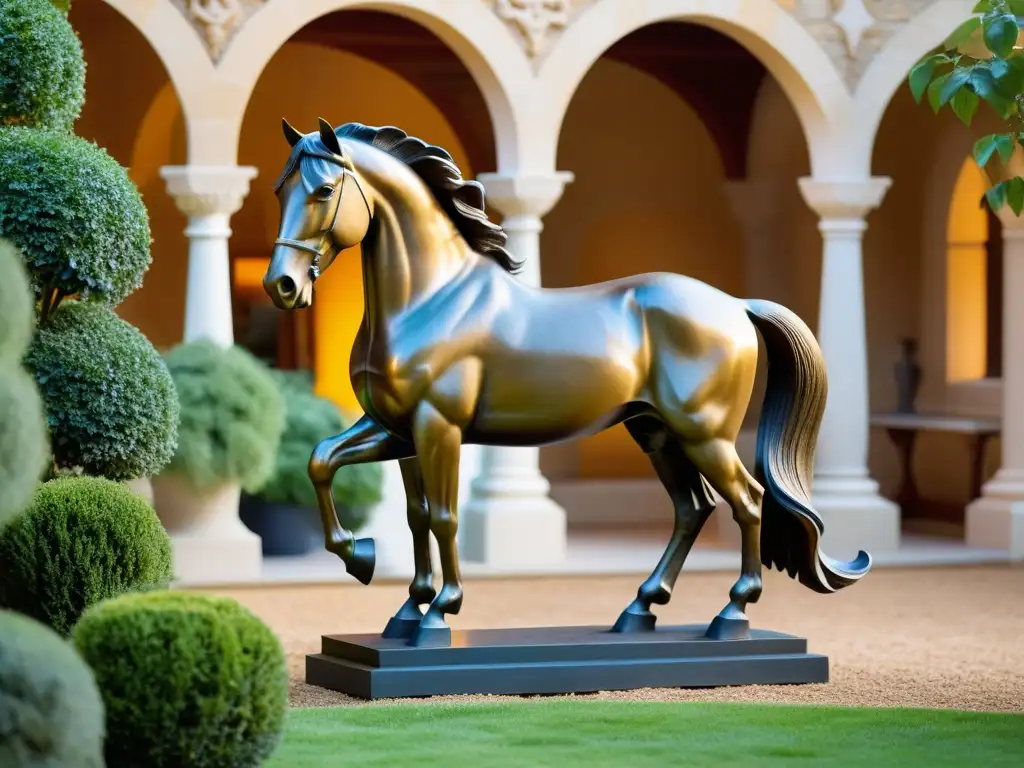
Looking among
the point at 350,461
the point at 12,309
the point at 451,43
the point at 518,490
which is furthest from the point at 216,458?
the point at 12,309

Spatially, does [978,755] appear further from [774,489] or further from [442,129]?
[442,129]

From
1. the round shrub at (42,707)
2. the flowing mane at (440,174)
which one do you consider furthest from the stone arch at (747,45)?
the round shrub at (42,707)

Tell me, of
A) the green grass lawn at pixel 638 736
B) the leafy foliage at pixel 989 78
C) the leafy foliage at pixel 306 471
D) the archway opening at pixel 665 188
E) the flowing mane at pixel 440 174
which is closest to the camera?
the leafy foliage at pixel 989 78

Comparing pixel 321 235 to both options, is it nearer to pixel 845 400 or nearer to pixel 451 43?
pixel 451 43

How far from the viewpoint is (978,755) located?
6066 mm

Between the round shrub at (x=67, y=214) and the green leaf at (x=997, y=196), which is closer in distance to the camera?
the green leaf at (x=997, y=196)

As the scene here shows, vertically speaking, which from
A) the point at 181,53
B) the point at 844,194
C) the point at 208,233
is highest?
the point at 181,53

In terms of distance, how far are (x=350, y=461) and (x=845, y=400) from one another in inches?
255

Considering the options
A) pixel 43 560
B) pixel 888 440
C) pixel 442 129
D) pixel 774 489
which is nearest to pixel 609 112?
pixel 442 129

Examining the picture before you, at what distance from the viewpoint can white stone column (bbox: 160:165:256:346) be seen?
462 inches

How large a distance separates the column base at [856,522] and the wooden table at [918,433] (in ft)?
6.06

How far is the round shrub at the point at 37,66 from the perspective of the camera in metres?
7.13

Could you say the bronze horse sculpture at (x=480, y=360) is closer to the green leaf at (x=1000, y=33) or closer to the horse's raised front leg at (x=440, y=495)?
the horse's raised front leg at (x=440, y=495)

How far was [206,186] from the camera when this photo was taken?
11734 millimetres
